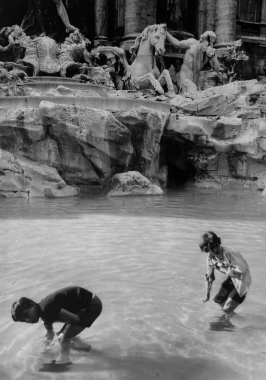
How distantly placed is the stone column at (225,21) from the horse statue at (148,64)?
15.4 ft

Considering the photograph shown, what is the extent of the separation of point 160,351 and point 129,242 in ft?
7.73

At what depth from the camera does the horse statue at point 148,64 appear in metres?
12.3

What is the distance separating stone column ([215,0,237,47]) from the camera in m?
16.6

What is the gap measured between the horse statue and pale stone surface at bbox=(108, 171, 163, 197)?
4.15m

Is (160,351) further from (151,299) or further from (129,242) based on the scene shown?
(129,242)

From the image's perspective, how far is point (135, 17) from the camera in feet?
52.4

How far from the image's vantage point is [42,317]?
1.90 metres

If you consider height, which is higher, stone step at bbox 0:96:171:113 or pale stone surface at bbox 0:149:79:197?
stone step at bbox 0:96:171:113

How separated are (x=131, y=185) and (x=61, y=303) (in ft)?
21.7

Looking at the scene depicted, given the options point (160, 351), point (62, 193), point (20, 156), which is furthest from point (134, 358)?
point (20, 156)

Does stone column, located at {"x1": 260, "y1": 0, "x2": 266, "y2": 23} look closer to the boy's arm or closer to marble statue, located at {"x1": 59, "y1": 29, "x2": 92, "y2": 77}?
marble statue, located at {"x1": 59, "y1": 29, "x2": 92, "y2": 77}

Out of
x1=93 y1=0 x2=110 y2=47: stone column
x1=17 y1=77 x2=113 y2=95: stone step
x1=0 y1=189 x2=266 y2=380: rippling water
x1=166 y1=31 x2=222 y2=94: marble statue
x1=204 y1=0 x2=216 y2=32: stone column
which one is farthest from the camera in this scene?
x1=204 y1=0 x2=216 y2=32: stone column

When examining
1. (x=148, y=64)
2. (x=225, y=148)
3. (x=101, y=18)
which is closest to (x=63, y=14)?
(x=101, y=18)

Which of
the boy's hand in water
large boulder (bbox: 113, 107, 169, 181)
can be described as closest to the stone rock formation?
large boulder (bbox: 113, 107, 169, 181)
